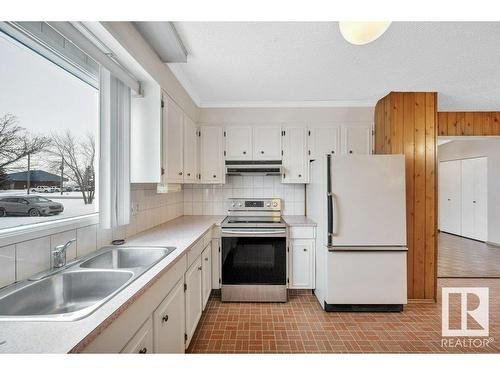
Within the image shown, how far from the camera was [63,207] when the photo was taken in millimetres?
1544

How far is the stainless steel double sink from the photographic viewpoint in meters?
0.98

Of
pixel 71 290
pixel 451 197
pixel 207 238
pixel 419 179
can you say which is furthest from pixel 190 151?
pixel 451 197

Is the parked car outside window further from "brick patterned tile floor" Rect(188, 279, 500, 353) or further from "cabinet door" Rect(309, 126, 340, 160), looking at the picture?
"cabinet door" Rect(309, 126, 340, 160)

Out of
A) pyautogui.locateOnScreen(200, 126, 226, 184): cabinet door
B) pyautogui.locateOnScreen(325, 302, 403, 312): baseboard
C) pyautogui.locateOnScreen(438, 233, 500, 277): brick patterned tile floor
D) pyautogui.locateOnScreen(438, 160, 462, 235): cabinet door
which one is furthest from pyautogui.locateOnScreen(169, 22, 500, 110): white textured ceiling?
pyautogui.locateOnScreen(438, 160, 462, 235): cabinet door

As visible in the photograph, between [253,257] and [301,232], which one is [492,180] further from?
[253,257]

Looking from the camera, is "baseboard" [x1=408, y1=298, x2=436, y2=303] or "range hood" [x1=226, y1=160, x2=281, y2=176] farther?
"range hood" [x1=226, y1=160, x2=281, y2=176]

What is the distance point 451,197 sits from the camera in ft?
21.7

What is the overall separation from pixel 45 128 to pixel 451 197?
27.5 feet

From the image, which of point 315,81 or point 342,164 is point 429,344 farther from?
point 315,81

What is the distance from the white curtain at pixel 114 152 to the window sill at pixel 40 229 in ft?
0.48

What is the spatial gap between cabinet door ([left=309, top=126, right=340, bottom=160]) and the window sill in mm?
2591
